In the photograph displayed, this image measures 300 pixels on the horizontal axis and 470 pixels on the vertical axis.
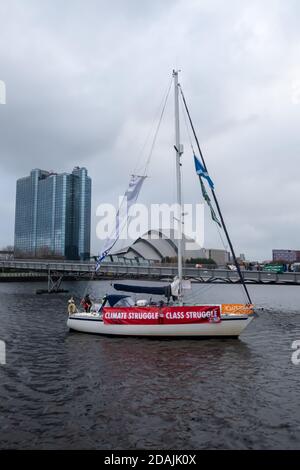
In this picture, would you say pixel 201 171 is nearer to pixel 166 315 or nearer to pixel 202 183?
pixel 202 183

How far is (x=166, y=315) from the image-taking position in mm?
26844

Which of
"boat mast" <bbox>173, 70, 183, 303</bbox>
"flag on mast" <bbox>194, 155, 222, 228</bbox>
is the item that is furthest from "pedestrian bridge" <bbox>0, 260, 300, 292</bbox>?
"flag on mast" <bbox>194, 155, 222, 228</bbox>

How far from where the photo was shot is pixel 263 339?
2966 centimetres

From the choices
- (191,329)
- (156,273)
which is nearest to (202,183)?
(191,329)

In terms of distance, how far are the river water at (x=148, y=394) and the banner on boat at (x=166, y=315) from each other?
1.53 metres

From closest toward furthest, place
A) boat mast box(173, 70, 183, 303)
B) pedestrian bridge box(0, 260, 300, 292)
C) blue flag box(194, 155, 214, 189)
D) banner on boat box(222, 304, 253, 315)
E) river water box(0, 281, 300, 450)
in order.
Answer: river water box(0, 281, 300, 450) → banner on boat box(222, 304, 253, 315) → boat mast box(173, 70, 183, 303) → blue flag box(194, 155, 214, 189) → pedestrian bridge box(0, 260, 300, 292)

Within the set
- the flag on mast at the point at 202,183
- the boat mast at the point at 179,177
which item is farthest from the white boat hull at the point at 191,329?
the flag on mast at the point at 202,183

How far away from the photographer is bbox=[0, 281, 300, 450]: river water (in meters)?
11.8

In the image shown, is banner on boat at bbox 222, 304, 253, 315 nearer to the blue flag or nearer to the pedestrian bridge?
the blue flag

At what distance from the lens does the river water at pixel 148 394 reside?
1181cm

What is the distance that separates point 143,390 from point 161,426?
12.5 feet

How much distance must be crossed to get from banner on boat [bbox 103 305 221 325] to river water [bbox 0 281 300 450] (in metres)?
1.53

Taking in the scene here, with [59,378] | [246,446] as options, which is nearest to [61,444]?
[246,446]
